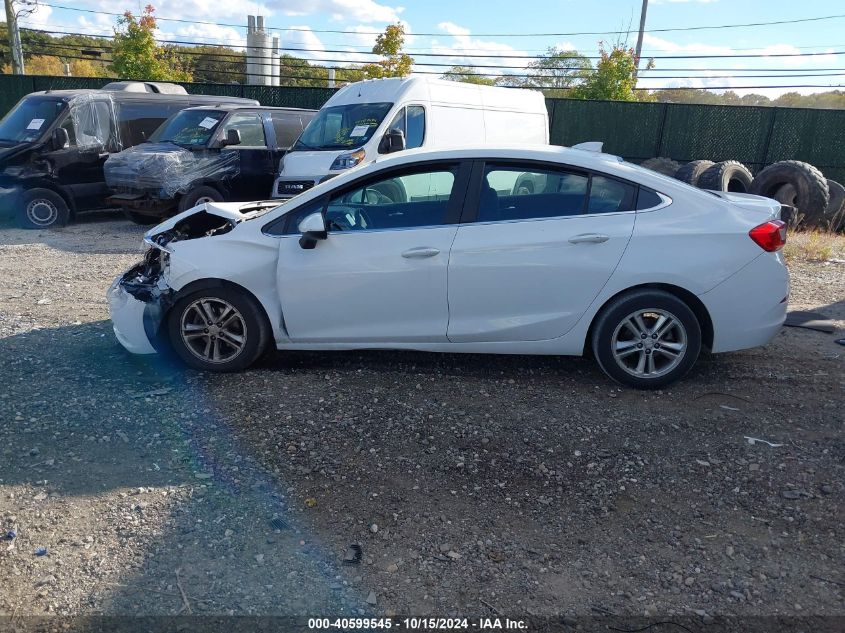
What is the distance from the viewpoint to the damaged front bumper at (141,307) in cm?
520

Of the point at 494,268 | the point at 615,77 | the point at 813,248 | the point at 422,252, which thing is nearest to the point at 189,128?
the point at 422,252

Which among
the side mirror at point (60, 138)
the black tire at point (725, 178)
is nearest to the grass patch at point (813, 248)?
the black tire at point (725, 178)

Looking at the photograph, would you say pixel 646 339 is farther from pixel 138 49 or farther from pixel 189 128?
pixel 138 49

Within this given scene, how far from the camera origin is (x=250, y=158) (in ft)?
40.0

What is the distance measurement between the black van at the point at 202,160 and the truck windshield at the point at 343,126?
1.25 metres

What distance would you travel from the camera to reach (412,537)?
3346 mm

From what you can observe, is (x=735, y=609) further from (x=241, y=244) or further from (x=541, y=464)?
(x=241, y=244)

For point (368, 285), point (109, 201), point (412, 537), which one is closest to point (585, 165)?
point (368, 285)

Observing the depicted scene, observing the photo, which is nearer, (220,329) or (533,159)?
(533,159)

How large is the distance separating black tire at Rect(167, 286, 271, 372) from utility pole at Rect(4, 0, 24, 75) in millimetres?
37919

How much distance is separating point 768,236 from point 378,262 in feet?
8.36

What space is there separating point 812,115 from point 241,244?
1842 cm

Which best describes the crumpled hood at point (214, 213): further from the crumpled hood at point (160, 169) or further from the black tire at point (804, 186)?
the black tire at point (804, 186)

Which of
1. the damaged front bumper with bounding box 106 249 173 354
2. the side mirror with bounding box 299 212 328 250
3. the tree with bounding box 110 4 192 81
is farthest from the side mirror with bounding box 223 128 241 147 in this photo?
the tree with bounding box 110 4 192 81
